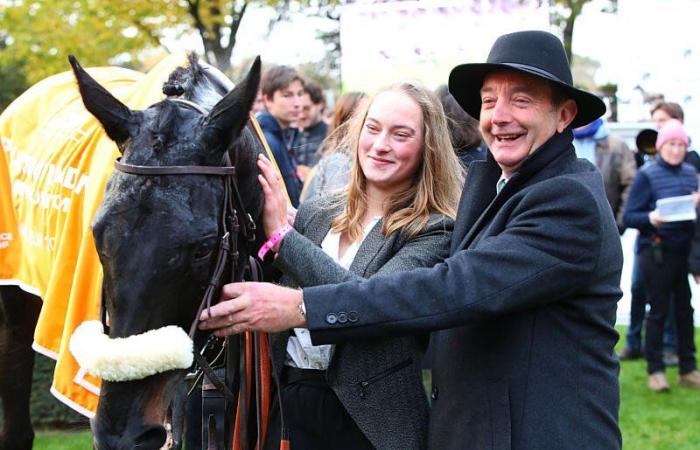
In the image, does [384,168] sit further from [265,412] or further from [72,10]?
[72,10]

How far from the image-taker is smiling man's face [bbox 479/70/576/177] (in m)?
2.46

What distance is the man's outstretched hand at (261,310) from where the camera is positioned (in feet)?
7.70

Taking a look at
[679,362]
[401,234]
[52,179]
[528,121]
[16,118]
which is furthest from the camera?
[679,362]

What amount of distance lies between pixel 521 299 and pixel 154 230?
96 cm

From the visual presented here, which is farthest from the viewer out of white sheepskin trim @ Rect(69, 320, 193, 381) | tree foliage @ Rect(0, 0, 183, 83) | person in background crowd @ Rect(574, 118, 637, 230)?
tree foliage @ Rect(0, 0, 183, 83)

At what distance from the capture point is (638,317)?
321 inches

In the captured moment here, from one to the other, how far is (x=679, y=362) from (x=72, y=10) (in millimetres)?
12721

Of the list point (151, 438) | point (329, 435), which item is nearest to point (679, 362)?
point (329, 435)

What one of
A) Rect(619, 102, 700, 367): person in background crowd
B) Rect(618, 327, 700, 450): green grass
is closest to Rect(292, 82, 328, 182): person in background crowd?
Rect(619, 102, 700, 367): person in background crowd

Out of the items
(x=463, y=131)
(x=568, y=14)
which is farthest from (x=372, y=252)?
(x=568, y=14)

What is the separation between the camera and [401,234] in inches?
110

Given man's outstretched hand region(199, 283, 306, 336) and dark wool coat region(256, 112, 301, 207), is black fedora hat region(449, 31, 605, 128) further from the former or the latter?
dark wool coat region(256, 112, 301, 207)

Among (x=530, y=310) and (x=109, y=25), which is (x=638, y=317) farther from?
(x=109, y=25)

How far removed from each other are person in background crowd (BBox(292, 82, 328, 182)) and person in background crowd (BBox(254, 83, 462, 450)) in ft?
12.9
